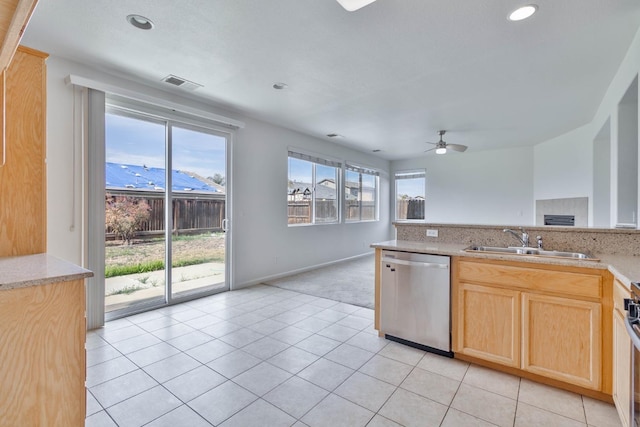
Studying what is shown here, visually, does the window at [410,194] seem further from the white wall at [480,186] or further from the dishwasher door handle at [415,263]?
the dishwasher door handle at [415,263]

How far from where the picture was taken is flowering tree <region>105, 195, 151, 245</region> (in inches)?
129

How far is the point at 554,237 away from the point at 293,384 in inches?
94.4

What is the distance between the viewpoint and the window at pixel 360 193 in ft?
23.2

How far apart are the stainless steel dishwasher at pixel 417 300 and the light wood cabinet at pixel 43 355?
2257mm

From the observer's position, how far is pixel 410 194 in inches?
335

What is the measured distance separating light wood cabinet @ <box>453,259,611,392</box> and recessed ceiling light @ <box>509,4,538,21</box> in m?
1.79

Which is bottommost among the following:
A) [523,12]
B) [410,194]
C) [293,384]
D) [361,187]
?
[293,384]

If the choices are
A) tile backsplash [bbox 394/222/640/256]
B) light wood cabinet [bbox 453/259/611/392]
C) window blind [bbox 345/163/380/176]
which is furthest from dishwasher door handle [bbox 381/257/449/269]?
window blind [bbox 345/163/380/176]

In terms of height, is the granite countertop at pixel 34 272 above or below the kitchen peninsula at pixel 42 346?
above

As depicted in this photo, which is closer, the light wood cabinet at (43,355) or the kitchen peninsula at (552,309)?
the light wood cabinet at (43,355)

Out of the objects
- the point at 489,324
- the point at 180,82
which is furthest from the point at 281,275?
the point at 489,324

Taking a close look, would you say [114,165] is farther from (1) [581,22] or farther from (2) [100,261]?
(1) [581,22]

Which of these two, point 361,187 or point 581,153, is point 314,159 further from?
point 581,153

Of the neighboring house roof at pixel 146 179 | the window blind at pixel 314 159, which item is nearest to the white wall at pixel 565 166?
the window blind at pixel 314 159
